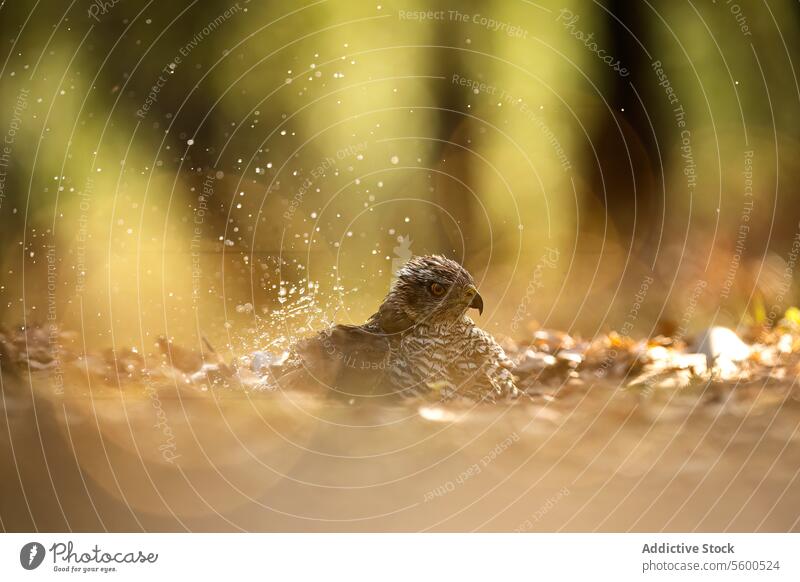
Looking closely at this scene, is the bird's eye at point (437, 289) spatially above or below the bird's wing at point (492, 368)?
above

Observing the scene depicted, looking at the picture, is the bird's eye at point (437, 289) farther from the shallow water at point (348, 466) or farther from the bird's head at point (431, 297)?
the shallow water at point (348, 466)

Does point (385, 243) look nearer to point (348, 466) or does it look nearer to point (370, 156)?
point (370, 156)

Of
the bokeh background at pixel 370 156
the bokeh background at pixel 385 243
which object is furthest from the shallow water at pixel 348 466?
the bokeh background at pixel 370 156

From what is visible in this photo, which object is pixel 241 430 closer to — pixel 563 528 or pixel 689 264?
pixel 563 528

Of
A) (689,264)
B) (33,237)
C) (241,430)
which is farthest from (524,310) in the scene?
(33,237)
